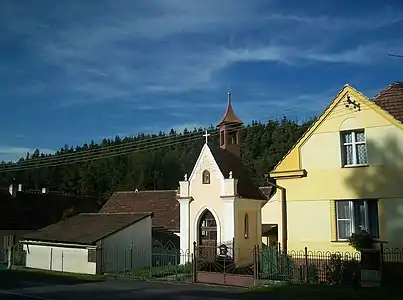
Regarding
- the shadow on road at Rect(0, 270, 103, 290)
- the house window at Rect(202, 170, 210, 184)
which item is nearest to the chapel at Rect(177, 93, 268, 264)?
the house window at Rect(202, 170, 210, 184)

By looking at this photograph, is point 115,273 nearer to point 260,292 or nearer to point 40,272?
point 40,272

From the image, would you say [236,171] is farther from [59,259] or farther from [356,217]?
[356,217]

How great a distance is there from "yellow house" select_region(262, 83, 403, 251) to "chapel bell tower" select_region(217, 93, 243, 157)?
15.8m

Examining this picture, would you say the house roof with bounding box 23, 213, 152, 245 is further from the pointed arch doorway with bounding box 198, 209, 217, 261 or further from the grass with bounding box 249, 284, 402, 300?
the grass with bounding box 249, 284, 402, 300

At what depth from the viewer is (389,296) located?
18.6 metres

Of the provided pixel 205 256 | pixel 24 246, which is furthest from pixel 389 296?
pixel 24 246

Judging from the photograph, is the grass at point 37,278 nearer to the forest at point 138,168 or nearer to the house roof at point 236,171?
the house roof at point 236,171

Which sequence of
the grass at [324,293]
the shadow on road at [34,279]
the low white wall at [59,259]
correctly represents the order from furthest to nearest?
the low white wall at [59,259] < the shadow on road at [34,279] < the grass at [324,293]

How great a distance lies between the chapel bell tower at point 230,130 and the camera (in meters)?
41.9

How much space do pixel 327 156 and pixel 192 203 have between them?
14794 millimetres

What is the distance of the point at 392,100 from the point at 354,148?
3129 millimetres

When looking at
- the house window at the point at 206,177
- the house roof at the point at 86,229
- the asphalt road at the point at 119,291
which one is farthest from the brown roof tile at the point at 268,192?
the asphalt road at the point at 119,291

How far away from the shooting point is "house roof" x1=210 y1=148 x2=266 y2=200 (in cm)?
3703

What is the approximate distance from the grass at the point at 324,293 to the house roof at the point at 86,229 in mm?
A: 15557
